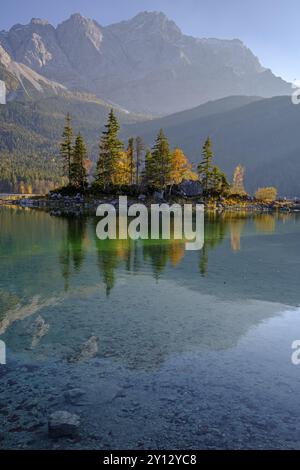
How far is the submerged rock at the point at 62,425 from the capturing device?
1009 centimetres

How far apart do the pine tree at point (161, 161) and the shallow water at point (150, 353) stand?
74.0m

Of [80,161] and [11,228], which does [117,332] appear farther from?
[80,161]

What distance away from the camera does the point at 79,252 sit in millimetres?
36812

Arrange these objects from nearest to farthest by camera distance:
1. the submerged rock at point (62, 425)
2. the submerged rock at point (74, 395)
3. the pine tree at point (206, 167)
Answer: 1. the submerged rock at point (62, 425)
2. the submerged rock at point (74, 395)
3. the pine tree at point (206, 167)

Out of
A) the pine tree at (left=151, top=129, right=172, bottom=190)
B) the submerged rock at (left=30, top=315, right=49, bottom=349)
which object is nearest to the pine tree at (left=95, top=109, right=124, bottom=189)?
the pine tree at (left=151, top=129, right=172, bottom=190)

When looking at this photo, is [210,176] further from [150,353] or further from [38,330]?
[150,353]

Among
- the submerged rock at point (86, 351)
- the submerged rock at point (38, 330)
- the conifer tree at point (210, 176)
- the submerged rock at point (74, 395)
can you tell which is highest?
the conifer tree at point (210, 176)

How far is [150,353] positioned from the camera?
15.2 meters

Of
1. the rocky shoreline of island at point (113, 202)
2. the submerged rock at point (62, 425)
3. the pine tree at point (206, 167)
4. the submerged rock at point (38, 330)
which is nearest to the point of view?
the submerged rock at point (62, 425)

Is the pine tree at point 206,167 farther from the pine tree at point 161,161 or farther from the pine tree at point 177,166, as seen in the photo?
the pine tree at point 161,161

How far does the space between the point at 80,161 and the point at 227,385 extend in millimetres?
94493

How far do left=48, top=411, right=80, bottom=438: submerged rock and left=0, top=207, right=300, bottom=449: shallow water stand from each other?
173mm

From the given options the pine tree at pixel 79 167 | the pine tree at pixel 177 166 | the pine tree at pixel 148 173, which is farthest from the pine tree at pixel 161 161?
the pine tree at pixel 79 167

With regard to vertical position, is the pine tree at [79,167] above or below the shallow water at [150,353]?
above
